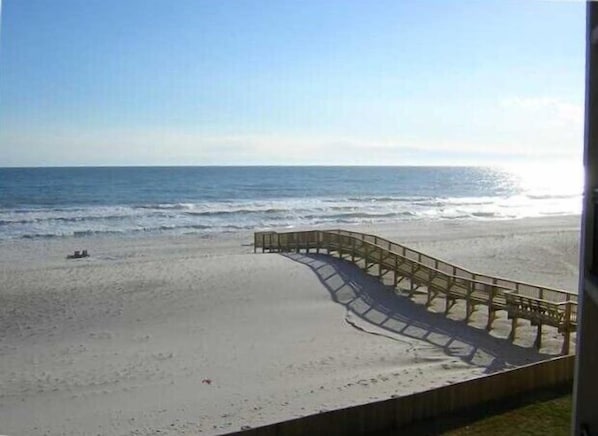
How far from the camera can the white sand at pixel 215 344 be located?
9477 millimetres

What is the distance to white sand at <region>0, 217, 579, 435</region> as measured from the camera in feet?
31.1

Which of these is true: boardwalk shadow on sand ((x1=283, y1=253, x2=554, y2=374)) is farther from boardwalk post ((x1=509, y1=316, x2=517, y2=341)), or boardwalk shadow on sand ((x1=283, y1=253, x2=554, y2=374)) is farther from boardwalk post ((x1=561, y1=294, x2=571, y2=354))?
boardwalk post ((x1=561, y1=294, x2=571, y2=354))

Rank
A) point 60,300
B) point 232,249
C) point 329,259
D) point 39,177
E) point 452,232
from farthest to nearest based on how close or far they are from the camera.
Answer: point 39,177 < point 452,232 < point 232,249 < point 329,259 < point 60,300

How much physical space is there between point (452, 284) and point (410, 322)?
5.77 feet

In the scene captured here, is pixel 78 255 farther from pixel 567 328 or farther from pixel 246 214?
pixel 567 328

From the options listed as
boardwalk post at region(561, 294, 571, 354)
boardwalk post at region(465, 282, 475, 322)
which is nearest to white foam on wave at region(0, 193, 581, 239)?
boardwalk post at region(465, 282, 475, 322)

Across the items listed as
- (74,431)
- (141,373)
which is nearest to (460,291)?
(141,373)

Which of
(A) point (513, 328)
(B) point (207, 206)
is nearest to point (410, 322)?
(A) point (513, 328)

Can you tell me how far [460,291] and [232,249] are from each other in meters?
17.0

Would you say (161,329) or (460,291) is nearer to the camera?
(161,329)

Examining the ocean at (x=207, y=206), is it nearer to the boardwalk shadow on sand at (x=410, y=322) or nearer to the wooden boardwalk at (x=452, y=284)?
the wooden boardwalk at (x=452, y=284)

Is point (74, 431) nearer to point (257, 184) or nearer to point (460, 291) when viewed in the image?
point (460, 291)

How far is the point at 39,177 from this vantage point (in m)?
88.1

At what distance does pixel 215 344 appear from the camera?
12859mm
